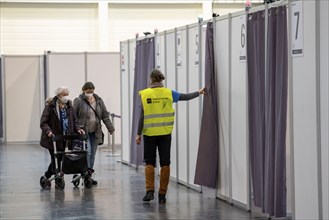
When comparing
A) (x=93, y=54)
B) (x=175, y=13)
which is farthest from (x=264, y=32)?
(x=175, y=13)

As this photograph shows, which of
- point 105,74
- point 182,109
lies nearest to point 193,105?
point 182,109

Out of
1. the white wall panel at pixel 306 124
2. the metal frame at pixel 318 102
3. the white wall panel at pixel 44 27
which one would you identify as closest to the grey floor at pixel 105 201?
the white wall panel at pixel 306 124

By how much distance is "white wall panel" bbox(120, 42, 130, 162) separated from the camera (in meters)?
15.3

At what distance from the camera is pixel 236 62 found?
9742mm

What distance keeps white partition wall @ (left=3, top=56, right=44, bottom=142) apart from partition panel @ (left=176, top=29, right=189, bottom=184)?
30.6ft

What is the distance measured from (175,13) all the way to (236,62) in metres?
15.5

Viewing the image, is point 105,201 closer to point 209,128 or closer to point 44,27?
point 209,128

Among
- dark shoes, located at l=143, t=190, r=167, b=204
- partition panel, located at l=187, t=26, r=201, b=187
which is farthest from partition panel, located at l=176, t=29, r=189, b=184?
dark shoes, located at l=143, t=190, r=167, b=204

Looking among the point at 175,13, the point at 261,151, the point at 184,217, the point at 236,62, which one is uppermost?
the point at 175,13

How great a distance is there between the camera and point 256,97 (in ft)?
29.9

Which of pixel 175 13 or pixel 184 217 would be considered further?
pixel 175 13

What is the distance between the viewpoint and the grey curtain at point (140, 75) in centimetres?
1364

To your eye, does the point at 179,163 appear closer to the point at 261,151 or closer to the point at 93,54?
the point at 261,151

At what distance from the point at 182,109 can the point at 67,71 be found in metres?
8.35
